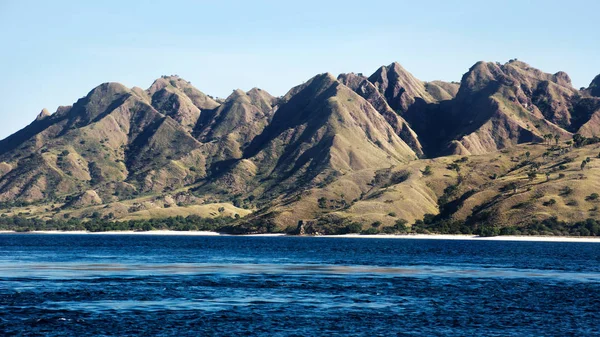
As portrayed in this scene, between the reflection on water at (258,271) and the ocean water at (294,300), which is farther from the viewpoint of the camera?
the reflection on water at (258,271)

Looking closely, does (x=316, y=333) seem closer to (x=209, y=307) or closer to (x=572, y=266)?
(x=209, y=307)

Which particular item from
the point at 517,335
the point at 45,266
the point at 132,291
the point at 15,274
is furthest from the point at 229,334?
the point at 45,266

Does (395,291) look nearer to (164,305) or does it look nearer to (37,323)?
(164,305)

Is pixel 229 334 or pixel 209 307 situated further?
pixel 209 307

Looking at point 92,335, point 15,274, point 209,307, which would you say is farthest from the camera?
point 15,274

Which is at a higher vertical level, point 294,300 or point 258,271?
point 294,300

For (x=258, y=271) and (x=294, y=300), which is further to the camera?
(x=258, y=271)

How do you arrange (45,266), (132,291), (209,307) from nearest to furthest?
1. (209,307)
2. (132,291)
3. (45,266)

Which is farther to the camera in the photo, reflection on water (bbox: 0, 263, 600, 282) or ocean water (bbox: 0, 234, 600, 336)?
reflection on water (bbox: 0, 263, 600, 282)

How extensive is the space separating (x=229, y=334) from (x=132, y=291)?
1353 inches

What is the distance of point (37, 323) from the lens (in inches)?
2729

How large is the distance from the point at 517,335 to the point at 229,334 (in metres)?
26.1

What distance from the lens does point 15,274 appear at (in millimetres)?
119438

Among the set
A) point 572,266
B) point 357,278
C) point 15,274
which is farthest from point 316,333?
point 572,266
